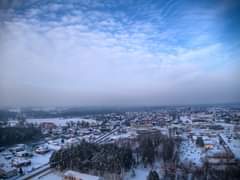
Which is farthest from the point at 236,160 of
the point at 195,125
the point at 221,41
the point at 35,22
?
the point at 195,125

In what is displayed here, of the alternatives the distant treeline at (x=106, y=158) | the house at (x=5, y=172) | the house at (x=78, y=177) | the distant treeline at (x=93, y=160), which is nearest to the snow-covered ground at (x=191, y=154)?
the distant treeline at (x=106, y=158)

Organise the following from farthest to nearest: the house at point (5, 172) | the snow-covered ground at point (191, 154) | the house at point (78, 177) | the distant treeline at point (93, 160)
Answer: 1. the snow-covered ground at point (191, 154)
2. the distant treeline at point (93, 160)
3. the house at point (78, 177)
4. the house at point (5, 172)

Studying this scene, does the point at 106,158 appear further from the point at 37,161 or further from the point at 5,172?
the point at 37,161

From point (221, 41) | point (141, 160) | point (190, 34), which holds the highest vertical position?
point (190, 34)

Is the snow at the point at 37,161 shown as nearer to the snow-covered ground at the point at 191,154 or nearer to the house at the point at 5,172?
the house at the point at 5,172

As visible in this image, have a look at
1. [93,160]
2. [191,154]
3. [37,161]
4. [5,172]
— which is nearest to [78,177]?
[93,160]

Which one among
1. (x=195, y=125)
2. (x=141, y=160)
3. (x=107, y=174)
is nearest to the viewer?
(x=107, y=174)

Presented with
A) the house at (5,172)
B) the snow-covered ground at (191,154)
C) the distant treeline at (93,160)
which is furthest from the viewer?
the snow-covered ground at (191,154)

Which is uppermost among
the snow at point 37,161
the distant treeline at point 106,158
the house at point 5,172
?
the house at point 5,172

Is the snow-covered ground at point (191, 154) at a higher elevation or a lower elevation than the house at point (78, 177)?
lower

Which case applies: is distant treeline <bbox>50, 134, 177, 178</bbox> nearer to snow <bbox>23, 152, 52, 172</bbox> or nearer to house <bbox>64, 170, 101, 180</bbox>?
house <bbox>64, 170, 101, 180</bbox>

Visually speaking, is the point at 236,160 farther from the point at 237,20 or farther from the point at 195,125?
the point at 195,125
